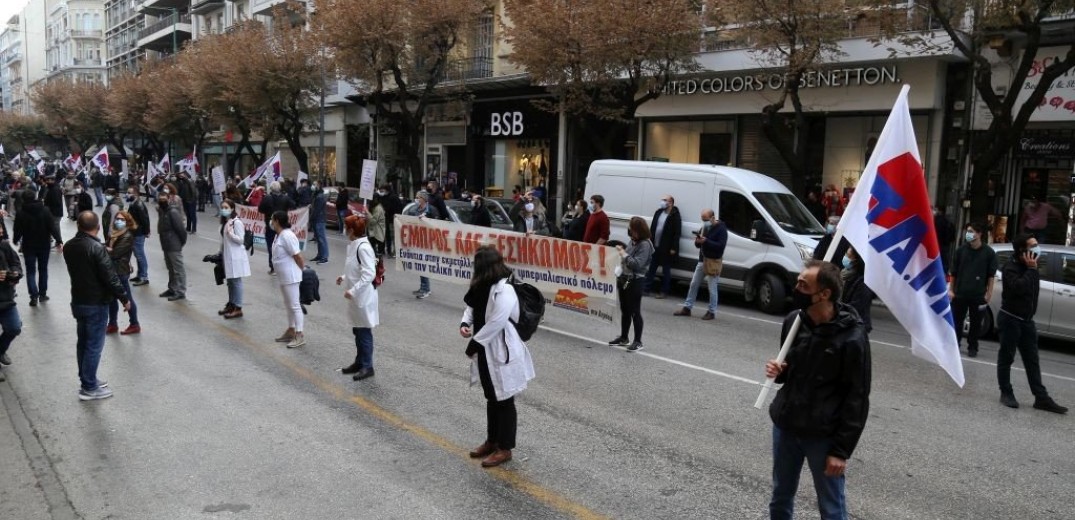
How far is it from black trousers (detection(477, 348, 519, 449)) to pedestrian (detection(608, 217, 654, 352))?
409cm

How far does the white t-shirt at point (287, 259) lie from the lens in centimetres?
932

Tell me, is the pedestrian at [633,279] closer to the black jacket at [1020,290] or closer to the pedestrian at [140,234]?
the black jacket at [1020,290]

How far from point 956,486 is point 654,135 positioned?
2021cm

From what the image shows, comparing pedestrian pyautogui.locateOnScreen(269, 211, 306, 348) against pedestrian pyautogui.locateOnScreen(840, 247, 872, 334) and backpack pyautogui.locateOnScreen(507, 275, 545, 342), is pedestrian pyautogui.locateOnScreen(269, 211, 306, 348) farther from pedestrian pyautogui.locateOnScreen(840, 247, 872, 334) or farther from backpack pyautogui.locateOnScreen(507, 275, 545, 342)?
pedestrian pyautogui.locateOnScreen(840, 247, 872, 334)

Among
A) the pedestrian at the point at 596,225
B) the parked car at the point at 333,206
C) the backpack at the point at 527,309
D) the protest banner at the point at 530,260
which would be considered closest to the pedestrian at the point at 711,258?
the pedestrian at the point at 596,225

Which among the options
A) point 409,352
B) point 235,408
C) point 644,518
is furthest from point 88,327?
point 644,518

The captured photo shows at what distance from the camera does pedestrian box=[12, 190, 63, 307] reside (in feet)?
38.8

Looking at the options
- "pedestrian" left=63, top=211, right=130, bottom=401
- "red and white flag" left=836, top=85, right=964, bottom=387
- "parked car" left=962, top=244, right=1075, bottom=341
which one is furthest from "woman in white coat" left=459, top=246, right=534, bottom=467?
"parked car" left=962, top=244, right=1075, bottom=341

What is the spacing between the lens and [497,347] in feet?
18.3

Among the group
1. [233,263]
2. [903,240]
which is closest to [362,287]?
[233,263]

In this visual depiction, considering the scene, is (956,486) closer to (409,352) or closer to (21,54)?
(409,352)

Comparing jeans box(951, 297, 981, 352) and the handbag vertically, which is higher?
the handbag

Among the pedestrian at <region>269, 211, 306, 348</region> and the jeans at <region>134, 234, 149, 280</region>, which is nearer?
the pedestrian at <region>269, 211, 306, 348</region>

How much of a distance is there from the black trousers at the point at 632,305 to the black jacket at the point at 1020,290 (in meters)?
3.70
